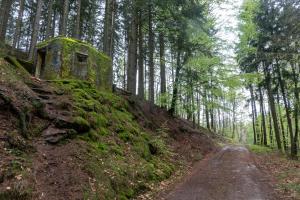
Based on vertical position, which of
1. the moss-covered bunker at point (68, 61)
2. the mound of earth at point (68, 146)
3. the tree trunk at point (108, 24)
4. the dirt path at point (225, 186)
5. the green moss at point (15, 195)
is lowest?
the dirt path at point (225, 186)

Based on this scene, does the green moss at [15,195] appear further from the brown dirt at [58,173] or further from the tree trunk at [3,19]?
the tree trunk at [3,19]

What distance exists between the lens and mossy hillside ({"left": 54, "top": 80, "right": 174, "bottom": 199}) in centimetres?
681

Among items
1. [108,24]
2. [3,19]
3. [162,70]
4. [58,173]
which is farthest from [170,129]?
[3,19]

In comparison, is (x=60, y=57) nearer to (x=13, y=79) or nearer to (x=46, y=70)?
(x=46, y=70)

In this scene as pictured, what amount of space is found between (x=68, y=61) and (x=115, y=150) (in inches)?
204

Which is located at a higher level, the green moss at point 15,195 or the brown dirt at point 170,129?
the brown dirt at point 170,129

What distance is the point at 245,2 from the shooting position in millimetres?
19469

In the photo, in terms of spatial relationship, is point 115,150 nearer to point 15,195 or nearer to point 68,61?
point 15,195

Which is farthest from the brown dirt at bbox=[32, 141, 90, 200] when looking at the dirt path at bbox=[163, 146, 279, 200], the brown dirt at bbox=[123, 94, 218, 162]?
the brown dirt at bbox=[123, 94, 218, 162]

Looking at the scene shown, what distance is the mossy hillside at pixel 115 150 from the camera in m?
6.81

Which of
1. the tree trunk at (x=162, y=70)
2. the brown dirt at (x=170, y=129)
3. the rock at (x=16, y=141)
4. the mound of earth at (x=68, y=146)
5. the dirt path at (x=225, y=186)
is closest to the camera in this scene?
the mound of earth at (x=68, y=146)

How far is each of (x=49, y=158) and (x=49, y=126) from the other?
4.42 feet

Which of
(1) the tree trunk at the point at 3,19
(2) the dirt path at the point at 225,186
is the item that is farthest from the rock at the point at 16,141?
(1) the tree trunk at the point at 3,19

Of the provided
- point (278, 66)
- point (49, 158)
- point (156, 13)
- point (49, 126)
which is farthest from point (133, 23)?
point (49, 158)
